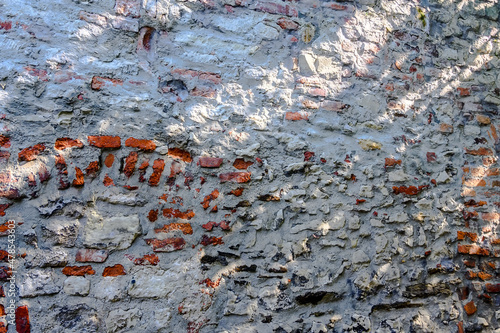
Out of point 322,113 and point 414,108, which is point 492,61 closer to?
point 414,108

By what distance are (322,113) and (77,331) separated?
145 cm

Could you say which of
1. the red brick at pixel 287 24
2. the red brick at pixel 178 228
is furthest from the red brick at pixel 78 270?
the red brick at pixel 287 24

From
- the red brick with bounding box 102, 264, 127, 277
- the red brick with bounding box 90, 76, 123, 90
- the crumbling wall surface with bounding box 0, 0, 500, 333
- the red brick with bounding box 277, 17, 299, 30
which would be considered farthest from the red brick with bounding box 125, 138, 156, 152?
the red brick with bounding box 277, 17, 299, 30

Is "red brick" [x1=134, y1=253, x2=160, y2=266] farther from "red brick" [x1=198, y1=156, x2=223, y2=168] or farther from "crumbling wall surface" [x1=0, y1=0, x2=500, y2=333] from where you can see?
"red brick" [x1=198, y1=156, x2=223, y2=168]

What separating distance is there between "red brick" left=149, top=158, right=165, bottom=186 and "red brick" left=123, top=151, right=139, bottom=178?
0.28ft

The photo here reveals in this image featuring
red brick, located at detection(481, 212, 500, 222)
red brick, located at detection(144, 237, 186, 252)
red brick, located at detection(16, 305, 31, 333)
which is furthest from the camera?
red brick, located at detection(481, 212, 500, 222)

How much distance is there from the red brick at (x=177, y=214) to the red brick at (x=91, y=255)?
286 millimetres

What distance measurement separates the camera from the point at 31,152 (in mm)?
1533

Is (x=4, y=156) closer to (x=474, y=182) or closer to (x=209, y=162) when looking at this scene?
(x=209, y=162)

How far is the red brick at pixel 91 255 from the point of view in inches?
60.3

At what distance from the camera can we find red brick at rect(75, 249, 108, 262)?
5.02 ft

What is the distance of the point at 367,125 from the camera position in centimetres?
201

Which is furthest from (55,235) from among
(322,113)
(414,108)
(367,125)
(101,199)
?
(414,108)

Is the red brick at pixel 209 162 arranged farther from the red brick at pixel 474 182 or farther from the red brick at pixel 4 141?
the red brick at pixel 474 182
